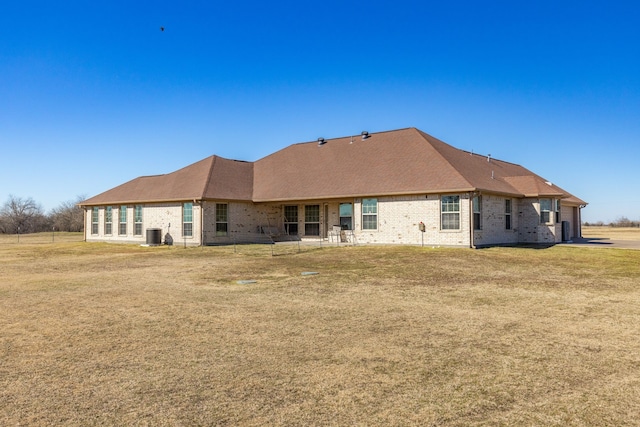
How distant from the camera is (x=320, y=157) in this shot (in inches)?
1228

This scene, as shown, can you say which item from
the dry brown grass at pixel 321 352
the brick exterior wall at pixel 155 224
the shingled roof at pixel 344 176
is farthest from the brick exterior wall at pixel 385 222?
the dry brown grass at pixel 321 352

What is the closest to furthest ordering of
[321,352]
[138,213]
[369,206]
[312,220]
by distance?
[321,352]
[369,206]
[312,220]
[138,213]

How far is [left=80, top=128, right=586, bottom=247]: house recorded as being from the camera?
23016 millimetres

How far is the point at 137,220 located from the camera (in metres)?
30.8

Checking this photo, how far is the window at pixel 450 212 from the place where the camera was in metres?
22.3

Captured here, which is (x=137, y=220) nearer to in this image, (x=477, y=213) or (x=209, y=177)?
(x=209, y=177)

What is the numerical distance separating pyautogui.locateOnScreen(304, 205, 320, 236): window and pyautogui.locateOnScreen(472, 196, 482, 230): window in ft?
31.8

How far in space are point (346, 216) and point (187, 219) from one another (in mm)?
9485

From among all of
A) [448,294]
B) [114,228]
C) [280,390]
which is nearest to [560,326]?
[448,294]

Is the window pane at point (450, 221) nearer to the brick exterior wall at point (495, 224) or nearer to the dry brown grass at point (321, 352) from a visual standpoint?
the brick exterior wall at point (495, 224)

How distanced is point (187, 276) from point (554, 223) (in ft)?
68.4

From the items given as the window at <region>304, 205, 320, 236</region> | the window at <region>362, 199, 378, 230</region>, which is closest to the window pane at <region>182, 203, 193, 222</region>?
the window at <region>304, 205, 320, 236</region>

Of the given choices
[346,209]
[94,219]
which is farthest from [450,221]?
[94,219]

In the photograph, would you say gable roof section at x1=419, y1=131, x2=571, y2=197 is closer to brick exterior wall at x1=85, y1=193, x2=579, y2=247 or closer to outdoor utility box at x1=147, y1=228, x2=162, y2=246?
brick exterior wall at x1=85, y1=193, x2=579, y2=247
